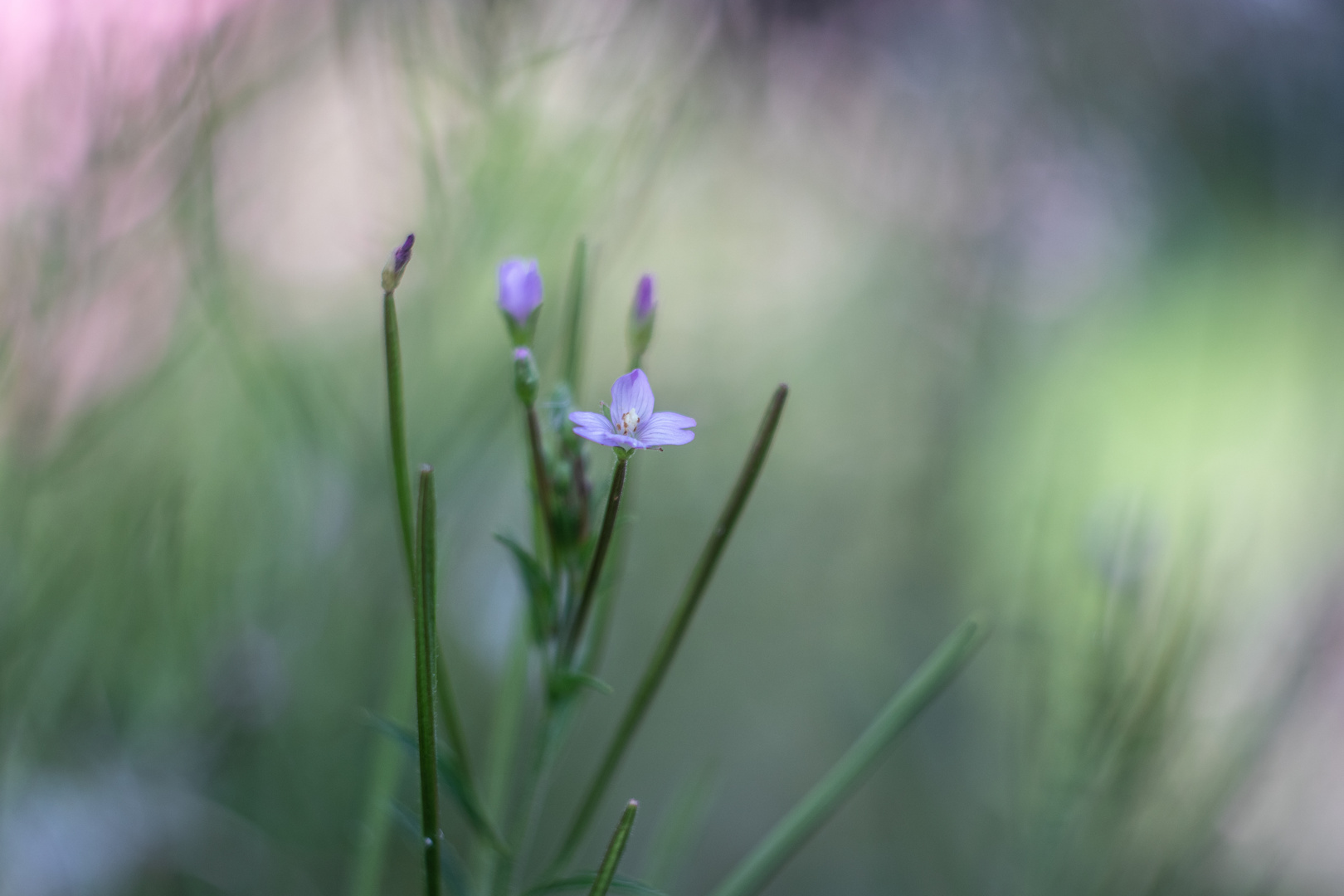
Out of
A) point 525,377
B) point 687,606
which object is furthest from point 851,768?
point 525,377

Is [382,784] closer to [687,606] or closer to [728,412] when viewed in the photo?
[687,606]

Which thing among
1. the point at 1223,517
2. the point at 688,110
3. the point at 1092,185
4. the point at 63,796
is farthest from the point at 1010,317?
the point at 63,796

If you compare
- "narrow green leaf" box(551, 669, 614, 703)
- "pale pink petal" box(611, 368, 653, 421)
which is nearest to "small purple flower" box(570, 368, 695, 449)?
"pale pink petal" box(611, 368, 653, 421)

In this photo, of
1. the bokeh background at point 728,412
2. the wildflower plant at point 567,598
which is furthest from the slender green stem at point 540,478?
the bokeh background at point 728,412

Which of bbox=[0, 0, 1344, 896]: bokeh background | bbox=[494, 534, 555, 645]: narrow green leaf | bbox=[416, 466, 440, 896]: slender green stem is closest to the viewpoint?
bbox=[416, 466, 440, 896]: slender green stem

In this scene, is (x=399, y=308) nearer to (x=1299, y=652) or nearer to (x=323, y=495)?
(x=323, y=495)

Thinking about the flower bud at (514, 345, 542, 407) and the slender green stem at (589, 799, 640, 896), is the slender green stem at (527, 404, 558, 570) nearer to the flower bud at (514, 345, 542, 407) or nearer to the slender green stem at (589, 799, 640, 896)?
the flower bud at (514, 345, 542, 407)

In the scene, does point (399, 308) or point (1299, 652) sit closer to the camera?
point (1299, 652)
